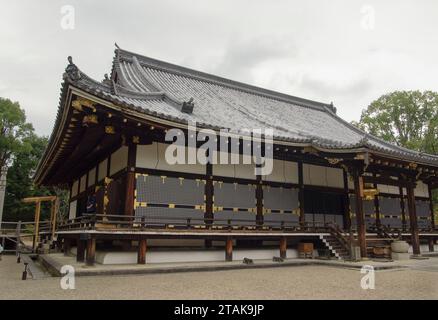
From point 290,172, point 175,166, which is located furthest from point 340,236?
point 175,166

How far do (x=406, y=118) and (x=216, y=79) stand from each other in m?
21.0

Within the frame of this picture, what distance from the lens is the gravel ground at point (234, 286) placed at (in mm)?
6961

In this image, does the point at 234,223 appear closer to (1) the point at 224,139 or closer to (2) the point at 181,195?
(2) the point at 181,195

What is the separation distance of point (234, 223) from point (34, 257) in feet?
38.6

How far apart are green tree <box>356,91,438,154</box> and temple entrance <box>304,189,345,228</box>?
18.1 m

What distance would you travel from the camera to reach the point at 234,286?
320 inches

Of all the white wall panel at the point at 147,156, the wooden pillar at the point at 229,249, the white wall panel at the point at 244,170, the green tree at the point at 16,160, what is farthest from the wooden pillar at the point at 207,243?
the green tree at the point at 16,160

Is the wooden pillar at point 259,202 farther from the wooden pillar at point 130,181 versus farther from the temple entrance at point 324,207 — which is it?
the wooden pillar at point 130,181

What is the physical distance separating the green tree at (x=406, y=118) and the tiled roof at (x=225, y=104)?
28.8 feet

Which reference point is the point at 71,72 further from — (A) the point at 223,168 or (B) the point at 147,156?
(A) the point at 223,168

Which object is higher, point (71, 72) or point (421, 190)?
point (71, 72)

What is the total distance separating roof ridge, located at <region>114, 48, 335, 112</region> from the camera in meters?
20.9

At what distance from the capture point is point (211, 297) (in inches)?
266

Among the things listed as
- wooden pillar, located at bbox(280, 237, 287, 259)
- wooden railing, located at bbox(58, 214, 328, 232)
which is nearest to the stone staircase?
wooden railing, located at bbox(58, 214, 328, 232)
